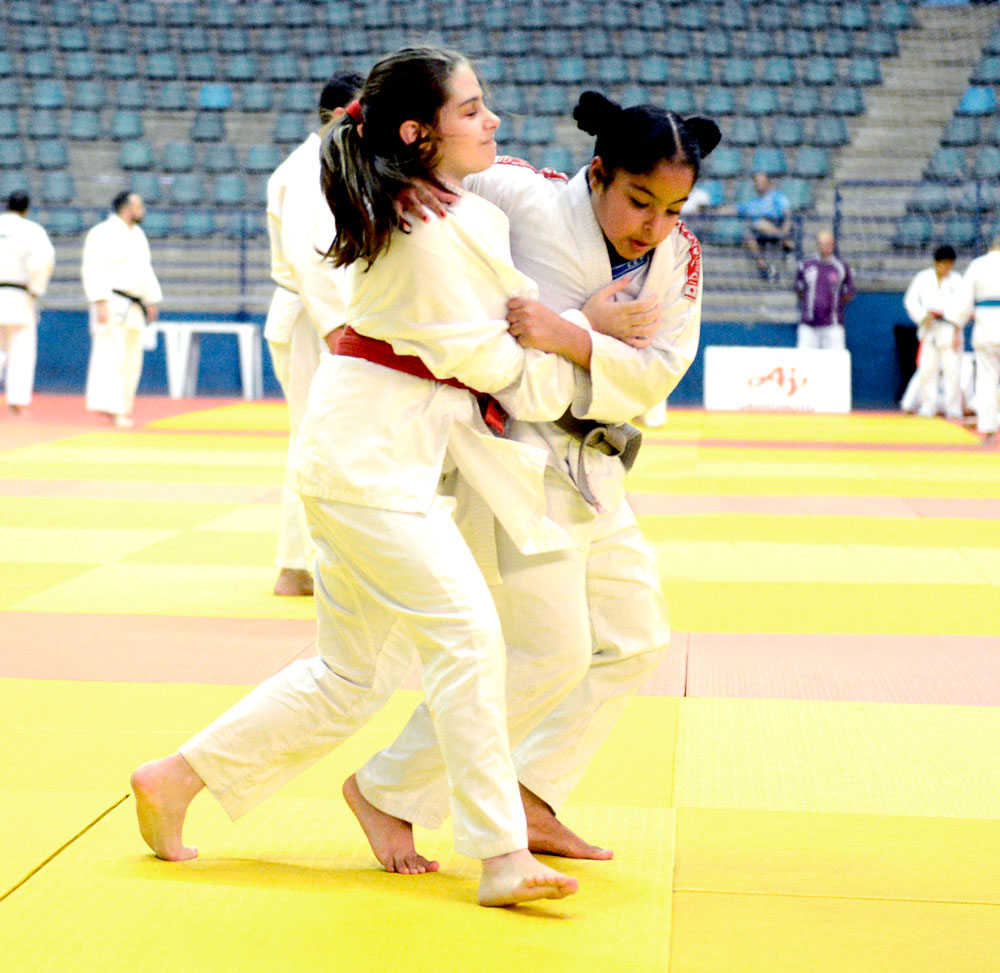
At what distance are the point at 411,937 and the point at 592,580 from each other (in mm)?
769

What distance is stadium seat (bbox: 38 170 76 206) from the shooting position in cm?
1923

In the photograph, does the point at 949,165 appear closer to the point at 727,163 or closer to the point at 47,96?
the point at 727,163

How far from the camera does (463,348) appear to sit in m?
2.48

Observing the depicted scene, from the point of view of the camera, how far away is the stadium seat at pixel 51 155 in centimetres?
1967

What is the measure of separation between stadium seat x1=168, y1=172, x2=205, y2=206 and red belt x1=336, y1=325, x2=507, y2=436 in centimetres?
1740

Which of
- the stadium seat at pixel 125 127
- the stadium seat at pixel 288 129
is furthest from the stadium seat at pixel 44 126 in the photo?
the stadium seat at pixel 288 129

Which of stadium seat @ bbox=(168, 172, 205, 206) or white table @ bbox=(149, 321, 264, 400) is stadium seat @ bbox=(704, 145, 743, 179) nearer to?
white table @ bbox=(149, 321, 264, 400)

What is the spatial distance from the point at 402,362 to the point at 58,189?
18.0 metres

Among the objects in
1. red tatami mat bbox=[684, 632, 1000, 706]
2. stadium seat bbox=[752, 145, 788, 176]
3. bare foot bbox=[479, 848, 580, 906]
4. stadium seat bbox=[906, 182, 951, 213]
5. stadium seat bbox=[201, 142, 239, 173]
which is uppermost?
stadium seat bbox=[752, 145, 788, 176]

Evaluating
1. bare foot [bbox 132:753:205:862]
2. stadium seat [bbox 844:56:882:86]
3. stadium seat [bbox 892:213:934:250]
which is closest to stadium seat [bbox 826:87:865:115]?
stadium seat [bbox 844:56:882:86]

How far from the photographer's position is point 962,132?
60.8 ft

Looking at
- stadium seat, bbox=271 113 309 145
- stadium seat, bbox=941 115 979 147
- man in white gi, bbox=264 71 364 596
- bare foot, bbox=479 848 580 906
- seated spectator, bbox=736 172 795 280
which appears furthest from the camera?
stadium seat, bbox=271 113 309 145

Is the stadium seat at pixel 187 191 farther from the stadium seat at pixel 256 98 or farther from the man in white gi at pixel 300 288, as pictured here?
the man in white gi at pixel 300 288

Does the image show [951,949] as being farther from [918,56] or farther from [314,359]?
[918,56]
